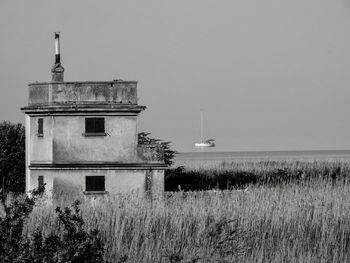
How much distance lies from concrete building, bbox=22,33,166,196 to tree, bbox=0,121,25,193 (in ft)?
23.2

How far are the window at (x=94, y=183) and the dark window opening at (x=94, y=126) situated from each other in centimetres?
188

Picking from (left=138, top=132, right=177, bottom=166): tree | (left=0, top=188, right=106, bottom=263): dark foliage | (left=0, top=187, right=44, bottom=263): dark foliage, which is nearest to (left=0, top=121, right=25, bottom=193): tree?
(left=138, top=132, right=177, bottom=166): tree

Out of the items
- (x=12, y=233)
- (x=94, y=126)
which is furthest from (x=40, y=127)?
(x=12, y=233)

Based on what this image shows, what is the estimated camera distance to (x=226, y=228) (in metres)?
20.0

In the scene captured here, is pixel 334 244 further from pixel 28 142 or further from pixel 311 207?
pixel 28 142

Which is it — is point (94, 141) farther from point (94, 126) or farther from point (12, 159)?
point (12, 159)

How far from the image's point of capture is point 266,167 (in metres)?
51.1

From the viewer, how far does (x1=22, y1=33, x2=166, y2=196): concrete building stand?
116ft

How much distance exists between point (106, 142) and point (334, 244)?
716 inches

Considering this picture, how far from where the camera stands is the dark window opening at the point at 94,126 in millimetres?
35844

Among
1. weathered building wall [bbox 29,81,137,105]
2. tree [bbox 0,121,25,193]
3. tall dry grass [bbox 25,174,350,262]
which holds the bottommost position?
tall dry grass [bbox 25,174,350,262]

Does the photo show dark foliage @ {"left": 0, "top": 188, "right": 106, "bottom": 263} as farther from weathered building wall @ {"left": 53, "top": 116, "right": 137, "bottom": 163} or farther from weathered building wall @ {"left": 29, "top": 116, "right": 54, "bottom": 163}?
weathered building wall @ {"left": 29, "top": 116, "right": 54, "bottom": 163}

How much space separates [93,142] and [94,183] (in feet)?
5.46

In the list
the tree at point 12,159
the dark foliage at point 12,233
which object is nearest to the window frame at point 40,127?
the tree at point 12,159
